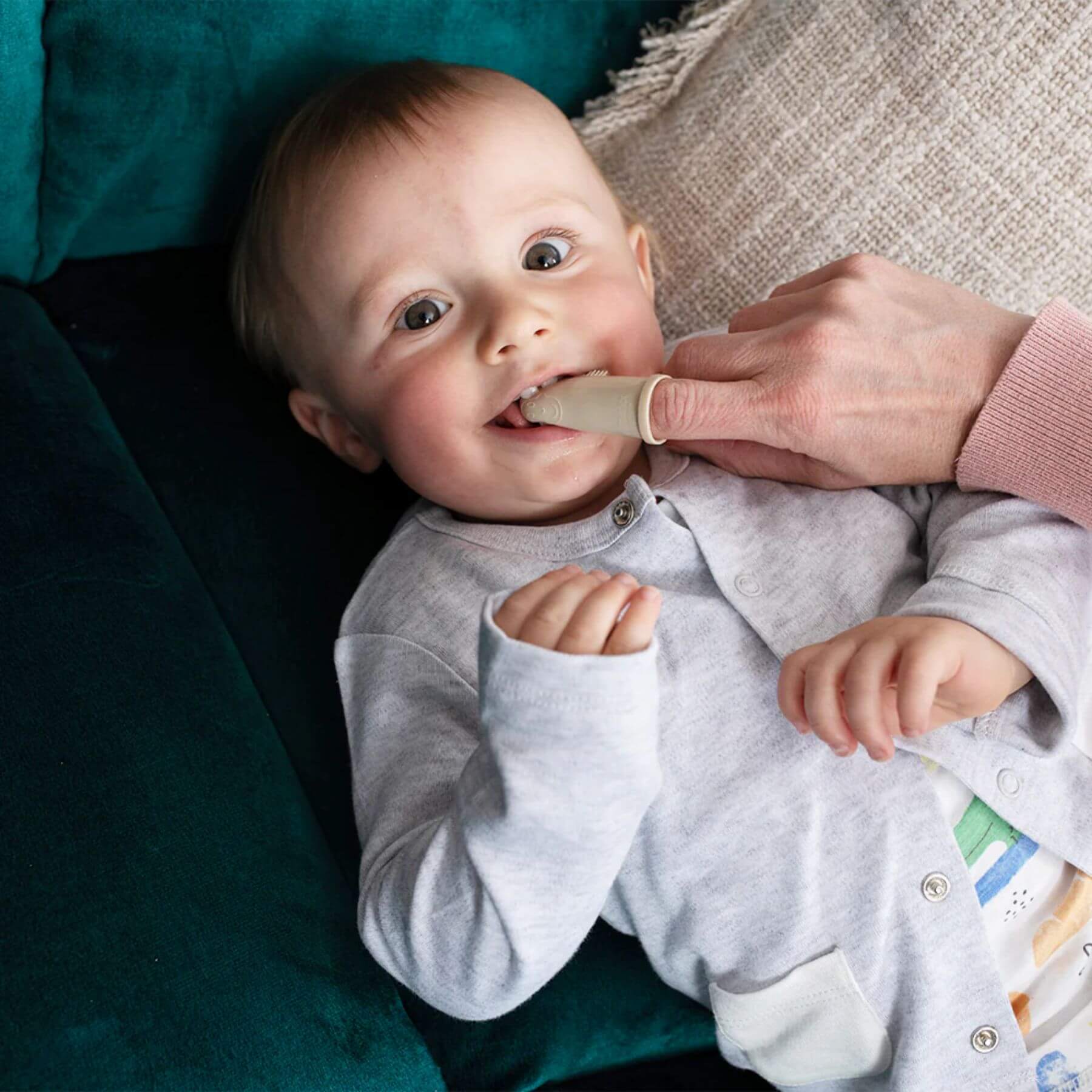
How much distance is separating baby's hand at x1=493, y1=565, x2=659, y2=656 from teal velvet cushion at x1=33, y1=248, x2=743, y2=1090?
18.0 inches

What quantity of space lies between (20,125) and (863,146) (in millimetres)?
890

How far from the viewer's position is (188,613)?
118 centimetres

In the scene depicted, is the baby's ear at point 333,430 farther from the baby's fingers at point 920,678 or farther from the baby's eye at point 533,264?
the baby's fingers at point 920,678

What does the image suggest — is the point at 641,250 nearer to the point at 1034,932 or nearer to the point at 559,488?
the point at 559,488

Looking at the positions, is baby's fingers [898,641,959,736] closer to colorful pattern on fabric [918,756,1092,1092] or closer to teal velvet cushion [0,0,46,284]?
colorful pattern on fabric [918,756,1092,1092]

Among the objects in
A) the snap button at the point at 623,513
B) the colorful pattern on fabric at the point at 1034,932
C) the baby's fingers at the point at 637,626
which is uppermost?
the baby's fingers at the point at 637,626

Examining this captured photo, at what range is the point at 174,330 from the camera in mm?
1434

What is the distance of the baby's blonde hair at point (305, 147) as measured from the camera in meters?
1.16

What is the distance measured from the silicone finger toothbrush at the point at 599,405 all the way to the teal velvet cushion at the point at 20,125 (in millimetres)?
625

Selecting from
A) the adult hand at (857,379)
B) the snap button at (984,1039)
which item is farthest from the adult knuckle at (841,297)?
the snap button at (984,1039)

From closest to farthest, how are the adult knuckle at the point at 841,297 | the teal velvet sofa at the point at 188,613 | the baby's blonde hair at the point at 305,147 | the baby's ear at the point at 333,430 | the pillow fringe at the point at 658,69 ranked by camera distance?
the teal velvet sofa at the point at 188,613 < the adult knuckle at the point at 841,297 < the baby's blonde hair at the point at 305,147 < the baby's ear at the point at 333,430 < the pillow fringe at the point at 658,69

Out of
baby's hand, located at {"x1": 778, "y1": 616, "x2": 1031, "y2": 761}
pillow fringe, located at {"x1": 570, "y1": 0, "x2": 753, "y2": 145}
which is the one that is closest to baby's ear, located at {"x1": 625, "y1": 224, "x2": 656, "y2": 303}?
pillow fringe, located at {"x1": 570, "y1": 0, "x2": 753, "y2": 145}

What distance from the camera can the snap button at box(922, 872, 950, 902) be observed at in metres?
0.99

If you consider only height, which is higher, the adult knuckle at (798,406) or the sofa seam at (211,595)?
the adult knuckle at (798,406)
